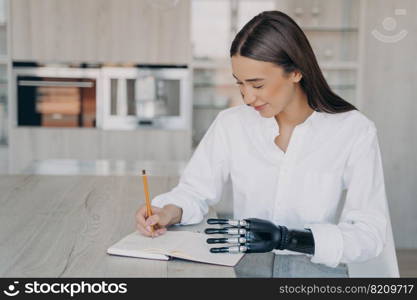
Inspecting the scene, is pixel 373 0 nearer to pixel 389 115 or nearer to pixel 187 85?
pixel 389 115

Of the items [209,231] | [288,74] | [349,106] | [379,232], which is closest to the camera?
[209,231]

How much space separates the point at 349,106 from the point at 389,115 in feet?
9.88

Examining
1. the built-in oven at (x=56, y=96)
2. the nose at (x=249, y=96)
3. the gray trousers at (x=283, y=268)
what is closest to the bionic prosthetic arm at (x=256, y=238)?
the gray trousers at (x=283, y=268)

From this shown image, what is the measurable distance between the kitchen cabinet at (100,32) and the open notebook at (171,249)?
315 centimetres

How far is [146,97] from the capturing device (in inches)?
182

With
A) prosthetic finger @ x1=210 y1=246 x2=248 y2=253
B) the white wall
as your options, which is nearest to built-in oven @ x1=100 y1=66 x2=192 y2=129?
the white wall

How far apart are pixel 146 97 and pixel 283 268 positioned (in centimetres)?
319

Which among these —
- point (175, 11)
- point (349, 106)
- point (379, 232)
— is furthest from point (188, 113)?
point (379, 232)

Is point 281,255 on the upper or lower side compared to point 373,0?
lower

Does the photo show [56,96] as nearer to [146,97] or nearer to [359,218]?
[146,97]

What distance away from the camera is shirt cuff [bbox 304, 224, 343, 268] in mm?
1455

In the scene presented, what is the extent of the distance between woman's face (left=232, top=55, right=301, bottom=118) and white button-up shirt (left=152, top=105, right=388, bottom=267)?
0.13 m

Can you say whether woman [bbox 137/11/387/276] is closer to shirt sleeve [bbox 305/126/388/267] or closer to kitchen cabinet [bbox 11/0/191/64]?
shirt sleeve [bbox 305/126/388/267]

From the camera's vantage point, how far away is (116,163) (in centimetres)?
315
